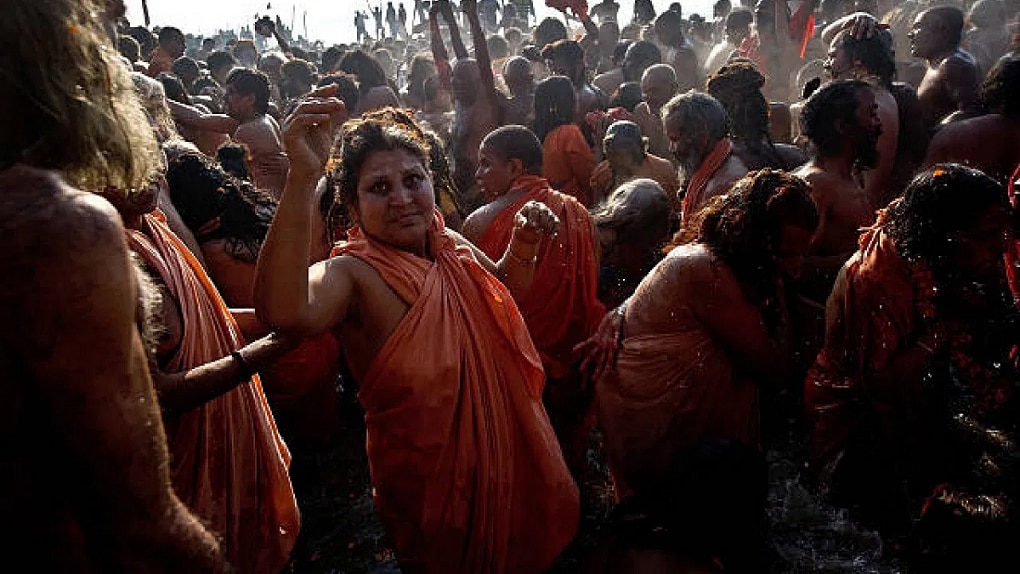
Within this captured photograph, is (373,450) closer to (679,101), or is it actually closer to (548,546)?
(548,546)

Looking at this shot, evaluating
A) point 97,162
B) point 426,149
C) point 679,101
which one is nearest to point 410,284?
point 426,149

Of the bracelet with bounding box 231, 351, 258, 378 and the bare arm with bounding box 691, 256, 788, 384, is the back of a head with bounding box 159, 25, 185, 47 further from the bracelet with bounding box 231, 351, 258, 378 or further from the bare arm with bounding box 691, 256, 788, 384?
the bare arm with bounding box 691, 256, 788, 384

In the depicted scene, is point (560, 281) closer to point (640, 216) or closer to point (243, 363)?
point (640, 216)

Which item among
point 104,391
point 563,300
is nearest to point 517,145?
point 563,300

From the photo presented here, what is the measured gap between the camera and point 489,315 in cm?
268

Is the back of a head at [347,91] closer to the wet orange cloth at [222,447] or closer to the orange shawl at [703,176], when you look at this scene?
the orange shawl at [703,176]

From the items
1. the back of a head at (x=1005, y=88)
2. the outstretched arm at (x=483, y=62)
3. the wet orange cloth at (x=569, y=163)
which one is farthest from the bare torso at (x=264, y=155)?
the back of a head at (x=1005, y=88)

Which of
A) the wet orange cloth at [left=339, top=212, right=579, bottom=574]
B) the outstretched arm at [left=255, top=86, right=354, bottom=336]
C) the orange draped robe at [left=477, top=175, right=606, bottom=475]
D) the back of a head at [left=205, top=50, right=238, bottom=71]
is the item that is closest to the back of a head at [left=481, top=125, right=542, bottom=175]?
the orange draped robe at [left=477, top=175, right=606, bottom=475]

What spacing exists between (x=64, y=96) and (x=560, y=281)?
117 inches

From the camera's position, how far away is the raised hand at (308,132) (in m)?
2.04

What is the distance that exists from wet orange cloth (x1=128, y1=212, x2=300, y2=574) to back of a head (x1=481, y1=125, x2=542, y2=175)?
7.12ft

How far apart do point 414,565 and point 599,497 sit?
1.98m

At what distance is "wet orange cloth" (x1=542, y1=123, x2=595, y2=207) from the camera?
228 inches

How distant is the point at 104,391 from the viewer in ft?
4.18
